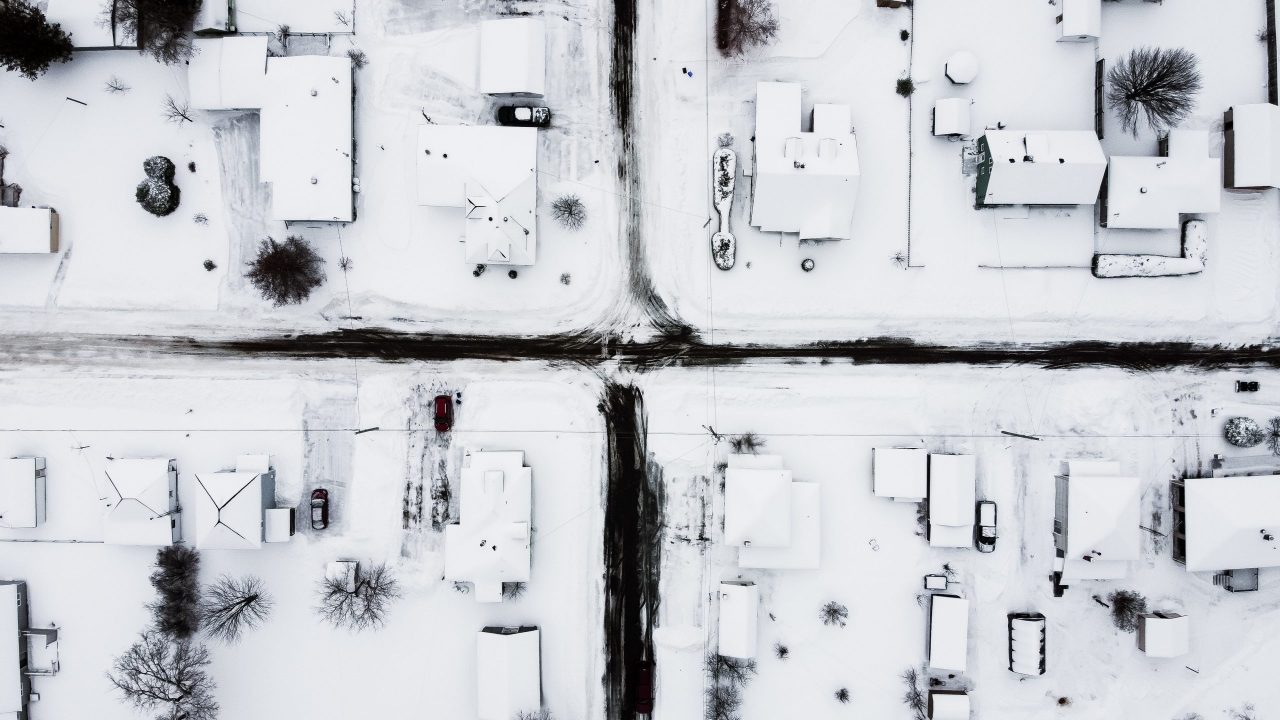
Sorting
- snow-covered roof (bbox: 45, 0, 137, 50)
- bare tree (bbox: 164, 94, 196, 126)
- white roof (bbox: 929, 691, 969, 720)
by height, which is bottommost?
white roof (bbox: 929, 691, 969, 720)

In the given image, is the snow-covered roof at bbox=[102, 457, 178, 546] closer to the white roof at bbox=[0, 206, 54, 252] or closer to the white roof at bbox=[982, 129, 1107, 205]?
the white roof at bbox=[0, 206, 54, 252]

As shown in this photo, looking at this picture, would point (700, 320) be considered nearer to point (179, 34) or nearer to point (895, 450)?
point (895, 450)

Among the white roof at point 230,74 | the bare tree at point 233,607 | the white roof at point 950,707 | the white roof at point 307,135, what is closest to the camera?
the white roof at point 307,135

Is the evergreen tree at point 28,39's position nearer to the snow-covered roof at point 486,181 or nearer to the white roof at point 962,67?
the snow-covered roof at point 486,181

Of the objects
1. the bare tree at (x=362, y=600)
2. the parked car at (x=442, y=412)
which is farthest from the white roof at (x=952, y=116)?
the bare tree at (x=362, y=600)

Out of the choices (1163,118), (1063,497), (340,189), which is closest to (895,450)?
(1063,497)

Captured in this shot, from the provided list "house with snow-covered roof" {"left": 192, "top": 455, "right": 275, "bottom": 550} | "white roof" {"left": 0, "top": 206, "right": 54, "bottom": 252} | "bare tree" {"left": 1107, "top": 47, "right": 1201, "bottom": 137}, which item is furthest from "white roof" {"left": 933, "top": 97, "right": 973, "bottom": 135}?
"white roof" {"left": 0, "top": 206, "right": 54, "bottom": 252}

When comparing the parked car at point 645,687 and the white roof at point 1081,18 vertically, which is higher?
the white roof at point 1081,18
